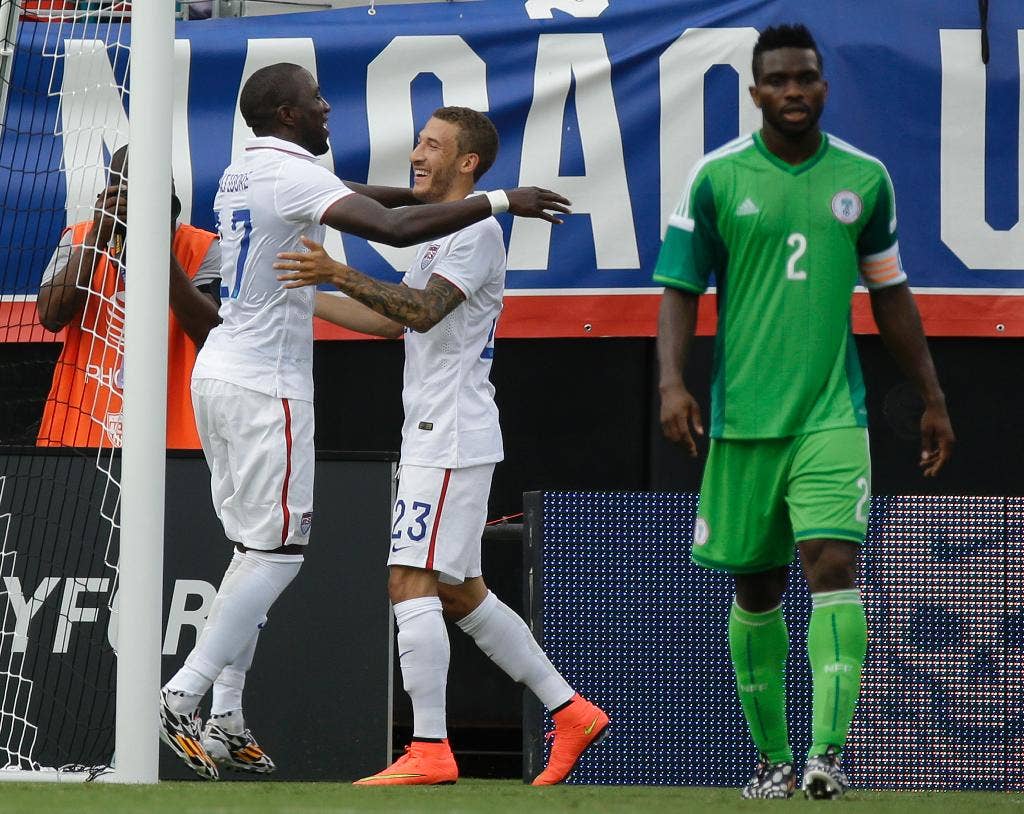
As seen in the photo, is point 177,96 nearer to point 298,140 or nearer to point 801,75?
point 298,140

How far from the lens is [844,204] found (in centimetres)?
434

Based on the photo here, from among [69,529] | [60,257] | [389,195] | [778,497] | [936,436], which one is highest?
[389,195]

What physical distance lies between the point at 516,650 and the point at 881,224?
5.78 feet

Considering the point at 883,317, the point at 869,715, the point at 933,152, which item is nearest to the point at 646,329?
the point at 933,152

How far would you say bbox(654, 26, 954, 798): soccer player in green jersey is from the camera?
424cm

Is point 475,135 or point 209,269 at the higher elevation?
point 475,135

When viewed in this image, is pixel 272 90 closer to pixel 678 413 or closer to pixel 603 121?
pixel 678 413

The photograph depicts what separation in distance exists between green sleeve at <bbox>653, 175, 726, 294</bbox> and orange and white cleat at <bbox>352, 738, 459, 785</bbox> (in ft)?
5.14

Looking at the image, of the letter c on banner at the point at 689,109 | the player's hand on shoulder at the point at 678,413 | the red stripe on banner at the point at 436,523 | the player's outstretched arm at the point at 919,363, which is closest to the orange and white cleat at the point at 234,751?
the red stripe on banner at the point at 436,523

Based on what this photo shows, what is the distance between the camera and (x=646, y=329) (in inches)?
275

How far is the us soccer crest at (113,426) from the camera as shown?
5.76m

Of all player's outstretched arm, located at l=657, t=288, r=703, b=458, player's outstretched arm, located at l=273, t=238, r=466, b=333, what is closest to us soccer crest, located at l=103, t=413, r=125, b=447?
player's outstretched arm, located at l=273, t=238, r=466, b=333

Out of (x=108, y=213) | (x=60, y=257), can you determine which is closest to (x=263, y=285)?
(x=108, y=213)

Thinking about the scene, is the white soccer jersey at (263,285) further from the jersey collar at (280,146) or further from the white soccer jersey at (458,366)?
the white soccer jersey at (458,366)
